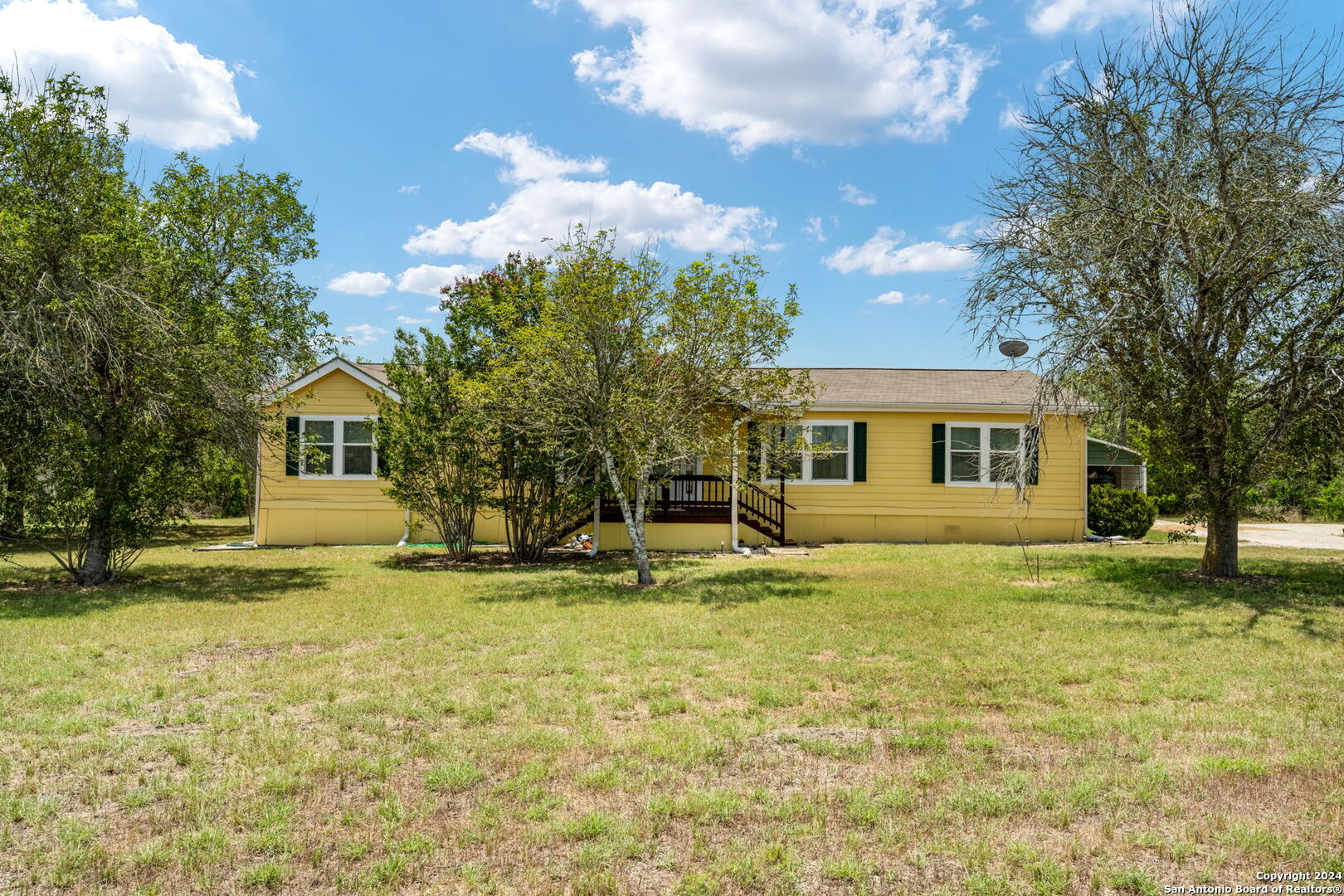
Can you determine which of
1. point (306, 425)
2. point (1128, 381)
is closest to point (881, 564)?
point (1128, 381)

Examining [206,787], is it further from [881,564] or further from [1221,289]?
[1221,289]

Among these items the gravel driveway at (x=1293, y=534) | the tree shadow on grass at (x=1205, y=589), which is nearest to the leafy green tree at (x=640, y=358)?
the tree shadow on grass at (x=1205, y=589)

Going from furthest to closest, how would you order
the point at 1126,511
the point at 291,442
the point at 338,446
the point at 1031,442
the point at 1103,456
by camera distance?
1. the point at 1103,456
2. the point at 1126,511
3. the point at 338,446
4. the point at 291,442
5. the point at 1031,442

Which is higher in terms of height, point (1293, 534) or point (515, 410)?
point (515, 410)

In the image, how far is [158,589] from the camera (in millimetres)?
10891

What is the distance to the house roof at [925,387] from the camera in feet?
57.3

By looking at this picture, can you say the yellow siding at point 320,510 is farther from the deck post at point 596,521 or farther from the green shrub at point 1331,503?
the green shrub at point 1331,503

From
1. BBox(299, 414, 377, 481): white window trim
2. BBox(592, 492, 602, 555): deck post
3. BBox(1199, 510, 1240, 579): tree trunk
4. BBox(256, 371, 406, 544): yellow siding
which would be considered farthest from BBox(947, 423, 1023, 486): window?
BBox(299, 414, 377, 481): white window trim

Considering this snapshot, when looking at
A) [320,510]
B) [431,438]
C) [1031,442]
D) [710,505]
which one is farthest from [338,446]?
[1031,442]

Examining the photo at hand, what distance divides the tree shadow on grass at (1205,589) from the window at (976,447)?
12.2ft

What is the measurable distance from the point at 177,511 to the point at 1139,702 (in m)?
12.0

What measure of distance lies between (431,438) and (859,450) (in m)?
9.05

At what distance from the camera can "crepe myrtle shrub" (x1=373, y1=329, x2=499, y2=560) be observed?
13.5 meters

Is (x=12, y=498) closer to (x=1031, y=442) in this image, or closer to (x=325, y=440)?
(x=325, y=440)
